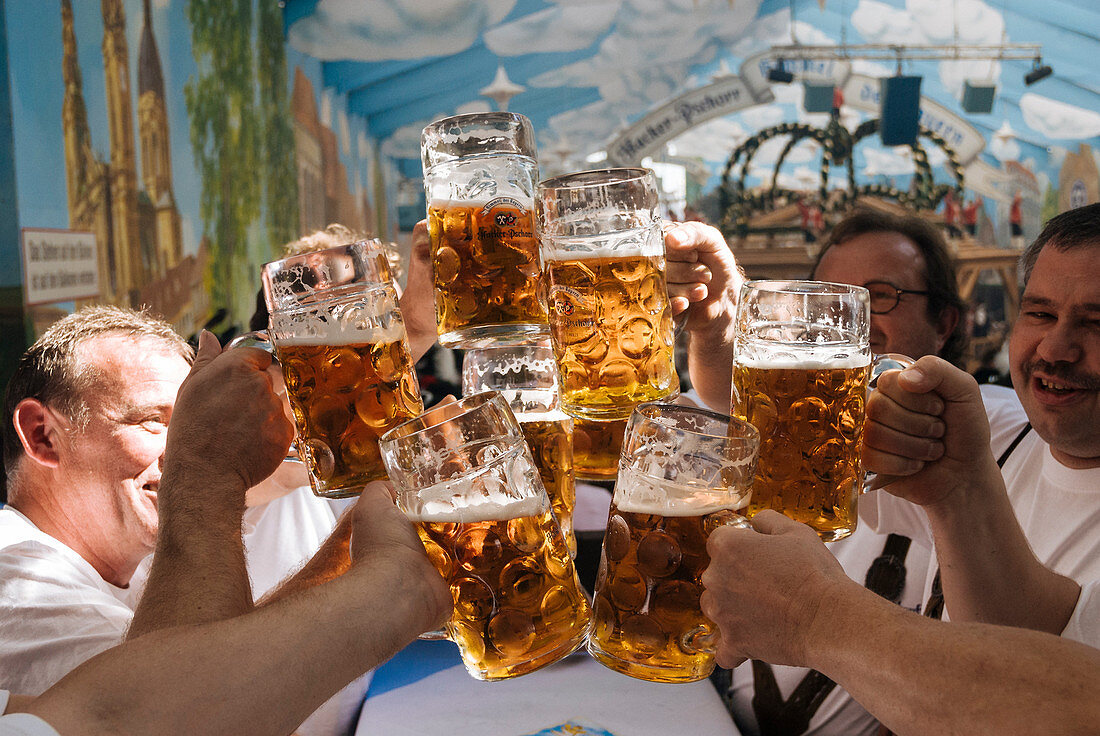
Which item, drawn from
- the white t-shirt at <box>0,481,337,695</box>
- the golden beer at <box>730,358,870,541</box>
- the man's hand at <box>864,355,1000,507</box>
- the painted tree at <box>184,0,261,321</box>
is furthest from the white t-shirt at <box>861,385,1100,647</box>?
the painted tree at <box>184,0,261,321</box>

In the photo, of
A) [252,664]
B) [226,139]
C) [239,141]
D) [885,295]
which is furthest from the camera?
[239,141]

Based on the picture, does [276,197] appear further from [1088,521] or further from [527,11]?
[1088,521]

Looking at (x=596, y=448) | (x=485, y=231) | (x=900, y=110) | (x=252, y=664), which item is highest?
(x=900, y=110)

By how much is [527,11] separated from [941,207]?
342 centimetres

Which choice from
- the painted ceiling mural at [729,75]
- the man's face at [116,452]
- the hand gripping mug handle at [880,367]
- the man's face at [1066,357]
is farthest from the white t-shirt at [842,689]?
the painted ceiling mural at [729,75]

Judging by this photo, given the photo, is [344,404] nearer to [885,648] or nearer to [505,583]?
[505,583]

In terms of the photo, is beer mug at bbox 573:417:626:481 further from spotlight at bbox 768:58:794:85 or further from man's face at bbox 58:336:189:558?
spotlight at bbox 768:58:794:85

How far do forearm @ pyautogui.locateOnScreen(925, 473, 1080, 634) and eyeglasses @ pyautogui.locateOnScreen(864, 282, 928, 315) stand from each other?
135cm

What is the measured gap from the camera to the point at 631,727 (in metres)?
1.81

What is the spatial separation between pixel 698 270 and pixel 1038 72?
6.36 meters

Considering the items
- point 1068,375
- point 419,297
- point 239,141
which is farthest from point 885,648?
point 239,141

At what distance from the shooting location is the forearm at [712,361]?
65.5 inches

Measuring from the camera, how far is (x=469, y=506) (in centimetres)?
93

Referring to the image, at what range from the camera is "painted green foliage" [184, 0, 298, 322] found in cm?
334
